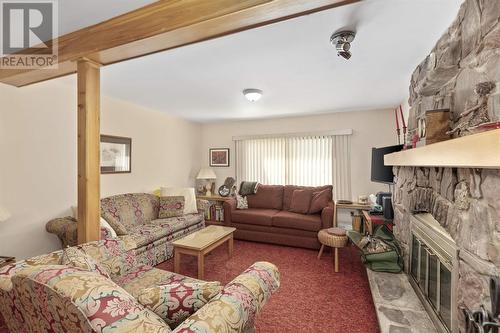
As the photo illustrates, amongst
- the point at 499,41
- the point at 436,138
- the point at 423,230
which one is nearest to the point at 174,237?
the point at 423,230

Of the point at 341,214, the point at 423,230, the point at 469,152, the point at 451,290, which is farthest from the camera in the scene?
the point at 341,214

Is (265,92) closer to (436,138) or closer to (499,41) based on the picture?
(436,138)

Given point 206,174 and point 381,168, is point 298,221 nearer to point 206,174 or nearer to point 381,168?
point 381,168

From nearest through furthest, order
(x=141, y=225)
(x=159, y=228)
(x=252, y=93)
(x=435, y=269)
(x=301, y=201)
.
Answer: (x=435, y=269)
(x=252, y=93)
(x=159, y=228)
(x=141, y=225)
(x=301, y=201)

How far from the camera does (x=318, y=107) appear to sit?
4.00 meters

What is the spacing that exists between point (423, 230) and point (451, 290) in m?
0.53

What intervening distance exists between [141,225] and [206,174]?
1981mm

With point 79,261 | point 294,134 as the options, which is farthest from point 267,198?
point 79,261

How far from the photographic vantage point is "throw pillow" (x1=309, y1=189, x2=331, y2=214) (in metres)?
3.77

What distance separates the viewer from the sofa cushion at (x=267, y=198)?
431 cm

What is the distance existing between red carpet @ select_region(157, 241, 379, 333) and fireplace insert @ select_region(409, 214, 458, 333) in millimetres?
480

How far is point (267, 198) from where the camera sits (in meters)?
4.37

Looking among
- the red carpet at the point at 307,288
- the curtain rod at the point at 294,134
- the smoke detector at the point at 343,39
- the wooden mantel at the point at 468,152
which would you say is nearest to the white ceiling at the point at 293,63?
the smoke detector at the point at 343,39

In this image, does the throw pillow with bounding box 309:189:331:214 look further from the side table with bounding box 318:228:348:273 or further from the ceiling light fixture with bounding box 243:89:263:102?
the ceiling light fixture with bounding box 243:89:263:102
